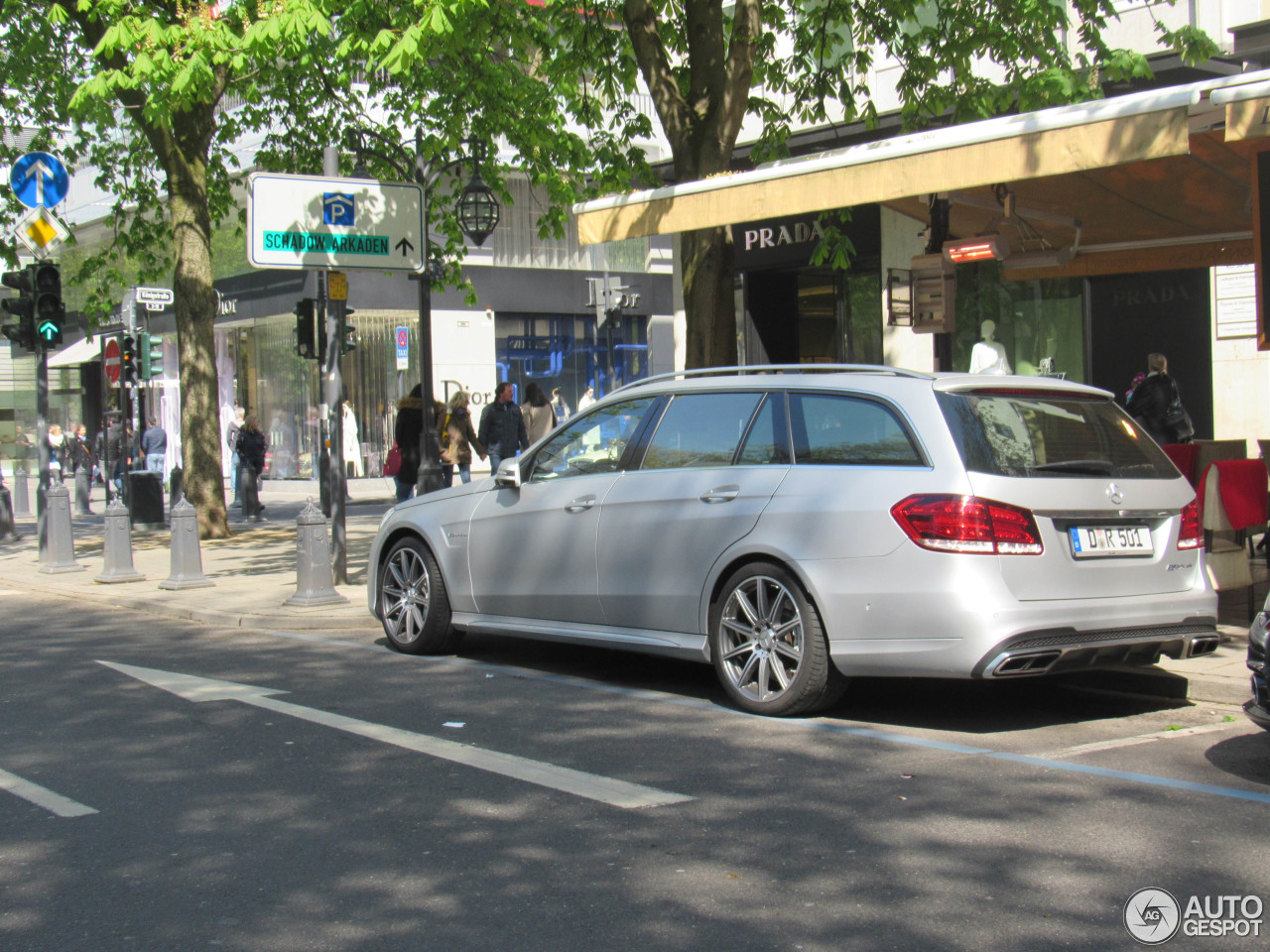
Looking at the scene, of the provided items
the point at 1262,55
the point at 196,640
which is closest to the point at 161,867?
the point at 196,640

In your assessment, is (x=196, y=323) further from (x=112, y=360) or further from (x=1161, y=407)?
(x=1161, y=407)

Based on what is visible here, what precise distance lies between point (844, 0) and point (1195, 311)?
5.37 metres

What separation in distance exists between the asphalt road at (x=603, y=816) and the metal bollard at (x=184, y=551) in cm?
469

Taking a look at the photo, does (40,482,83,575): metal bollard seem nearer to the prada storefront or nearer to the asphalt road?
the asphalt road

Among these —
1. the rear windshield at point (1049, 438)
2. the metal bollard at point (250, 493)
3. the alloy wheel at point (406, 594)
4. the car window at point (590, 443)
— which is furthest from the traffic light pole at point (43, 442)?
the rear windshield at point (1049, 438)

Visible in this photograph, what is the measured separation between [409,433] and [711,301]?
7773 millimetres

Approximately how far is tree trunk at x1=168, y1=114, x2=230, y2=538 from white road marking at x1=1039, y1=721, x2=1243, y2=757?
13.3 metres

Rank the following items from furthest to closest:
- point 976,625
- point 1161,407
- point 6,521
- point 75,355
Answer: point 75,355 < point 6,521 < point 1161,407 < point 976,625

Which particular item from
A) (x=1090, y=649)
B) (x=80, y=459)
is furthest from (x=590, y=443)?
(x=80, y=459)

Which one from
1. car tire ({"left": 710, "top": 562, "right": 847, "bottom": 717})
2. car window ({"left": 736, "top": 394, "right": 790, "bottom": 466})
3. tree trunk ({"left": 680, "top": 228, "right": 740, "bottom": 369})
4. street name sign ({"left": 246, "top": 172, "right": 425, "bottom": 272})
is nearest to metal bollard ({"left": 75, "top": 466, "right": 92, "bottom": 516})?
street name sign ({"left": 246, "top": 172, "right": 425, "bottom": 272})

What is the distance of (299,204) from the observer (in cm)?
1152

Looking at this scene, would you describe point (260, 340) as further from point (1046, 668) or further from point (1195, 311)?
point (1046, 668)

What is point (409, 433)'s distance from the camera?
58.6 ft

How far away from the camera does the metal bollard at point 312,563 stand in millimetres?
10844
